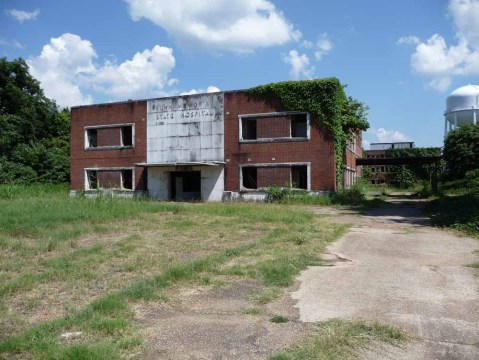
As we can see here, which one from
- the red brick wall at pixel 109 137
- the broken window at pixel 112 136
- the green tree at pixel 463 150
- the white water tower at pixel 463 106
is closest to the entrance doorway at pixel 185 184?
the broken window at pixel 112 136

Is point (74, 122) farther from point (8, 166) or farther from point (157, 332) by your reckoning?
point (157, 332)

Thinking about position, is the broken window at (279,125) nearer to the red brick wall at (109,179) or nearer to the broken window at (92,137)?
the red brick wall at (109,179)

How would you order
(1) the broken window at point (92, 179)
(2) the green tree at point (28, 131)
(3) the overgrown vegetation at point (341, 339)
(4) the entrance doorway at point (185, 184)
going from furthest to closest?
1. (2) the green tree at point (28, 131)
2. (1) the broken window at point (92, 179)
3. (4) the entrance doorway at point (185, 184)
4. (3) the overgrown vegetation at point (341, 339)

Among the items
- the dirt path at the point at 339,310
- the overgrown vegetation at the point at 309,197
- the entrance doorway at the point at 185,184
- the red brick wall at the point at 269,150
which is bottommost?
the dirt path at the point at 339,310

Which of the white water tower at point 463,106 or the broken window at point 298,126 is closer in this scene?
the broken window at point 298,126

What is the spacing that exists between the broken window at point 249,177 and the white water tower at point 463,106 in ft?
83.5

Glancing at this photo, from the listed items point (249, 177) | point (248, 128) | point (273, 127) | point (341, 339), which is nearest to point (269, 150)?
point (273, 127)

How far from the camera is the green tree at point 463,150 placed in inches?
1282

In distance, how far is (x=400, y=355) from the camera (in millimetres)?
4066

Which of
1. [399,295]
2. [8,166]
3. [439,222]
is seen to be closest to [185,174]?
[8,166]

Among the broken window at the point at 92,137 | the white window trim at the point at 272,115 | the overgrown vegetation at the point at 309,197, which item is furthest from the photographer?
the broken window at the point at 92,137

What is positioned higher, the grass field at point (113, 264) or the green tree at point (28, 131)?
the green tree at point (28, 131)

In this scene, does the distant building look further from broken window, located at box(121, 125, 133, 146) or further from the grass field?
the grass field

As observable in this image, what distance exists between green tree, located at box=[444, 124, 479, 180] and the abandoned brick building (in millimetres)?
14251
